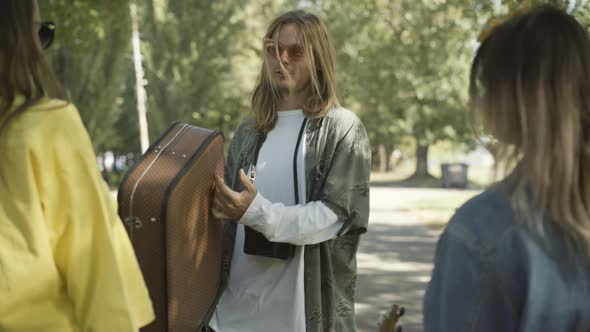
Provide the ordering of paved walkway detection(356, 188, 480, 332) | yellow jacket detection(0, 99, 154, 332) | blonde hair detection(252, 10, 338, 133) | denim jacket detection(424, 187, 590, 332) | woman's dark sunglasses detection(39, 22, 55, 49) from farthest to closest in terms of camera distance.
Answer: paved walkway detection(356, 188, 480, 332) < blonde hair detection(252, 10, 338, 133) < woman's dark sunglasses detection(39, 22, 55, 49) < yellow jacket detection(0, 99, 154, 332) < denim jacket detection(424, 187, 590, 332)

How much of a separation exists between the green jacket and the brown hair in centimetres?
118

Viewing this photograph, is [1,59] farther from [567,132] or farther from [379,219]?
[379,219]

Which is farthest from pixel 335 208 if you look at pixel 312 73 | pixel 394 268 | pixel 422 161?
pixel 422 161

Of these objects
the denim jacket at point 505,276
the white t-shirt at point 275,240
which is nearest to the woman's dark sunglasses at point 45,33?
the white t-shirt at point 275,240

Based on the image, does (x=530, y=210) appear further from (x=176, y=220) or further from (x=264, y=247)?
(x=264, y=247)

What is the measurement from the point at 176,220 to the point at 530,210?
3.95ft

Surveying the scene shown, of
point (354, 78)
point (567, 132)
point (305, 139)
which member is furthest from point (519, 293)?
point (354, 78)

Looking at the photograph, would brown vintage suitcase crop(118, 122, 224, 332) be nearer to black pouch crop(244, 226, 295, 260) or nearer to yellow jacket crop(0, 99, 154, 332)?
black pouch crop(244, 226, 295, 260)

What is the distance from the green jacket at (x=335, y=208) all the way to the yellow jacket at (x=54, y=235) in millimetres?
1074

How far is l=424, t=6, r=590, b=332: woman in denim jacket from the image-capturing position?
4.22ft

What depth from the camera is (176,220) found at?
2207 mm

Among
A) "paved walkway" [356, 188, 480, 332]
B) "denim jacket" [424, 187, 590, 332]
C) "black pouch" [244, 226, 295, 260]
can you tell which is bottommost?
"paved walkway" [356, 188, 480, 332]

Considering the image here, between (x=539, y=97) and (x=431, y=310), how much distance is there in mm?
455

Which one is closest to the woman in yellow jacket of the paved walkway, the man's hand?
the man's hand
